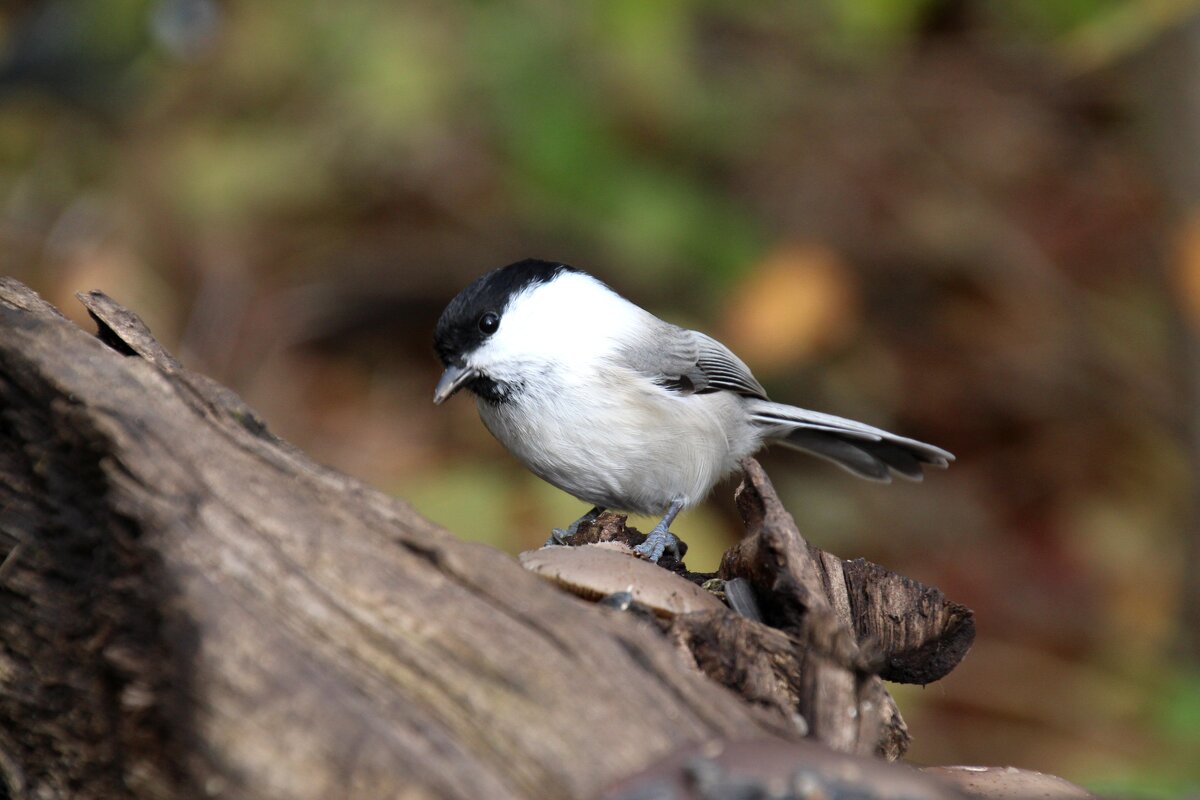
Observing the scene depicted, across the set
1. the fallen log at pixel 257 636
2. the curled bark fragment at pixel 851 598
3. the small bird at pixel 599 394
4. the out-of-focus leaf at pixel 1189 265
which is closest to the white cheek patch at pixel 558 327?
the small bird at pixel 599 394

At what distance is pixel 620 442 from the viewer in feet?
8.54

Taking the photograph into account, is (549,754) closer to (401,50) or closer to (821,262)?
(401,50)

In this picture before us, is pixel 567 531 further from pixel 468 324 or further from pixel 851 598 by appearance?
pixel 851 598

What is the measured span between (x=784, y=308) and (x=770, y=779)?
112 inches

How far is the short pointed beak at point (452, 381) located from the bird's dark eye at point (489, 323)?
9cm

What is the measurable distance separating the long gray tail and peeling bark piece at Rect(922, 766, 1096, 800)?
1.23 meters

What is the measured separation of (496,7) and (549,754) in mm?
2727

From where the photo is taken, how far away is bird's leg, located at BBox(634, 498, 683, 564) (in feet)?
8.08

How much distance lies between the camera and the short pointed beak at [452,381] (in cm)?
254

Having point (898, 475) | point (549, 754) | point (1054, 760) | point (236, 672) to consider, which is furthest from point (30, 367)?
point (1054, 760)

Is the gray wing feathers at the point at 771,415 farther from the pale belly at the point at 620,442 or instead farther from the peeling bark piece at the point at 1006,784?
the peeling bark piece at the point at 1006,784

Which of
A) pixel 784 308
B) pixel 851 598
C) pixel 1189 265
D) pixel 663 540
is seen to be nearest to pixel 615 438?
pixel 663 540

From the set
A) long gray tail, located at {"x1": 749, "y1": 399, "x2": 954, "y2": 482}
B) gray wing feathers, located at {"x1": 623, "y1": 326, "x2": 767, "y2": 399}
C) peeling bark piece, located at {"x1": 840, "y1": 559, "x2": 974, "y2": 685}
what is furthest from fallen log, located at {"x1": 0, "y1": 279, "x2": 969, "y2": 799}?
long gray tail, located at {"x1": 749, "y1": 399, "x2": 954, "y2": 482}

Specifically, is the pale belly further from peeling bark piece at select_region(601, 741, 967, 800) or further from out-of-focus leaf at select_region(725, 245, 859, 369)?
peeling bark piece at select_region(601, 741, 967, 800)
